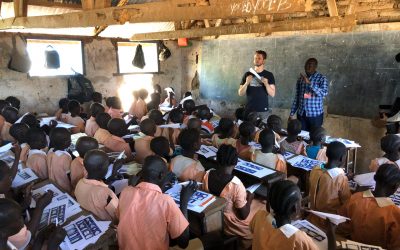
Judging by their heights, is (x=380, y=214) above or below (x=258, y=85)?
below

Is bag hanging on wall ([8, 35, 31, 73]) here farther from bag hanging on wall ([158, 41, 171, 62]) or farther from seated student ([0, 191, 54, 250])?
seated student ([0, 191, 54, 250])

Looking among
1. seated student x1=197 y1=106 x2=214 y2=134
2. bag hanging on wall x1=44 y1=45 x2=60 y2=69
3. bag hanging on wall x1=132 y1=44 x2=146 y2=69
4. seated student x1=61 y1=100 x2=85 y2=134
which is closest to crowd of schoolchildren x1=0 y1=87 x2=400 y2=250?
seated student x1=197 y1=106 x2=214 y2=134

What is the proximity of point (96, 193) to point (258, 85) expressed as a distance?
3.80 metres

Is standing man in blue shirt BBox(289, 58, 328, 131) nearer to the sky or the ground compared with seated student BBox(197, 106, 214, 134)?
nearer to the sky

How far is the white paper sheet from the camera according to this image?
2.88 m

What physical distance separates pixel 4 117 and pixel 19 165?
224 centimetres

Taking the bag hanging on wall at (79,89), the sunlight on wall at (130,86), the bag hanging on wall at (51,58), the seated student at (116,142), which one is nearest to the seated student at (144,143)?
the seated student at (116,142)

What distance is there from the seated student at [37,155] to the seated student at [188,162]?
1257mm

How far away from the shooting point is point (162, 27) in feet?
26.7

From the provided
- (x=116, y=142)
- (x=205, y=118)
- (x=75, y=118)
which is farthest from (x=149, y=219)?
(x=75, y=118)

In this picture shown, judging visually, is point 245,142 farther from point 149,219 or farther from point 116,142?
point 149,219

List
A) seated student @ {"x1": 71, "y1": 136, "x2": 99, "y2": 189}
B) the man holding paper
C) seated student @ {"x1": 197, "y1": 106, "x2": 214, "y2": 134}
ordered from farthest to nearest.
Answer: the man holding paper
seated student @ {"x1": 197, "y1": 106, "x2": 214, "y2": 134}
seated student @ {"x1": 71, "y1": 136, "x2": 99, "y2": 189}

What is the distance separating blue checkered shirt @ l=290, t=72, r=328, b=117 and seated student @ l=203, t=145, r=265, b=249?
9.77ft

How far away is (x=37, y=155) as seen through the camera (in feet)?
10.5
